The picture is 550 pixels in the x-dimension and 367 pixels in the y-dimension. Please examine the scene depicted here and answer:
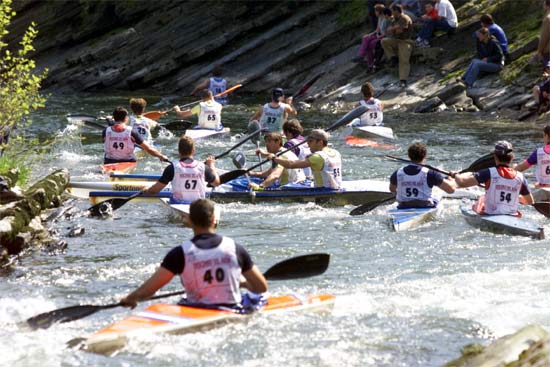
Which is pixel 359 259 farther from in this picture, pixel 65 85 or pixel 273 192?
pixel 65 85

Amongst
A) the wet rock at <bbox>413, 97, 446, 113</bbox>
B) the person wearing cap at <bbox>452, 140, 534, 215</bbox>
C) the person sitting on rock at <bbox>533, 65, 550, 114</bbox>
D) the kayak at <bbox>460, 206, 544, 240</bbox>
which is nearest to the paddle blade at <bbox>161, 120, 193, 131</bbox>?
the wet rock at <bbox>413, 97, 446, 113</bbox>

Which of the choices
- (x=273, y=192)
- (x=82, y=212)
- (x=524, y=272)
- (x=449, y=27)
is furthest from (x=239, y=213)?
(x=449, y=27)

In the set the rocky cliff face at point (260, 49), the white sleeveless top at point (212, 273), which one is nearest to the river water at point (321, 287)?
the white sleeveless top at point (212, 273)

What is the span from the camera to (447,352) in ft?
31.6

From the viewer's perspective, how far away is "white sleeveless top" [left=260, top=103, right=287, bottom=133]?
885 inches

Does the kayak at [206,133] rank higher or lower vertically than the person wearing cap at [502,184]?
higher

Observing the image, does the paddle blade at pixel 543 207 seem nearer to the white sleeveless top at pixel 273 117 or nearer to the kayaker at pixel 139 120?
the kayaker at pixel 139 120

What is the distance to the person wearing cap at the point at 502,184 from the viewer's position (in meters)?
14.0

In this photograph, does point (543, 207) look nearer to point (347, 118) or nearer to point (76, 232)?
point (347, 118)

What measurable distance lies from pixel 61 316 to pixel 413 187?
6577 mm

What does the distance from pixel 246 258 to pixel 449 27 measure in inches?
837

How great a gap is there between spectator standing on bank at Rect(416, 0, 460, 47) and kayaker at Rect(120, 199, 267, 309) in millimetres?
20793

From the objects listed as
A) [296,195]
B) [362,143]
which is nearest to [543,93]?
[362,143]

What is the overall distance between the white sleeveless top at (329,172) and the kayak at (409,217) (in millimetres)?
1623
